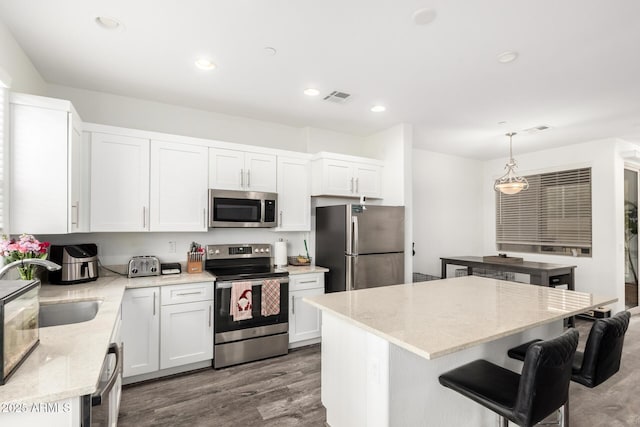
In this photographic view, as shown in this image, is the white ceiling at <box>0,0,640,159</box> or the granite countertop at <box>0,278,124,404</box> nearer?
the granite countertop at <box>0,278,124,404</box>

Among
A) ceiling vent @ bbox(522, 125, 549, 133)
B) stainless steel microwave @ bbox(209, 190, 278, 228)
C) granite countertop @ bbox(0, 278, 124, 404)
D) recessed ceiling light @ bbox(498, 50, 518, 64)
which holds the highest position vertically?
recessed ceiling light @ bbox(498, 50, 518, 64)

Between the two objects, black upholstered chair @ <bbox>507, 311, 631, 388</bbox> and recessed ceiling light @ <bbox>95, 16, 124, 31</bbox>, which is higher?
recessed ceiling light @ <bbox>95, 16, 124, 31</bbox>

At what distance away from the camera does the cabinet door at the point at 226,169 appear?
3.44 meters

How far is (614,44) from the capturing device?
7.56ft

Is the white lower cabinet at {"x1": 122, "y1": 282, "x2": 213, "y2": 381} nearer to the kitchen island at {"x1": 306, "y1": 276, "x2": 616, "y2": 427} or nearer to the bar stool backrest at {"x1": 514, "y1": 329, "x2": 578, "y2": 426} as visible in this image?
the kitchen island at {"x1": 306, "y1": 276, "x2": 616, "y2": 427}

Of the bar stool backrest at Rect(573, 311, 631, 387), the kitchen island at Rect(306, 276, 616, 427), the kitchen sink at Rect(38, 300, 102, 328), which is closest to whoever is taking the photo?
the kitchen island at Rect(306, 276, 616, 427)

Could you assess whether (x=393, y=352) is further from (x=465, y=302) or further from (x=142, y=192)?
(x=142, y=192)

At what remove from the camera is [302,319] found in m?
3.66

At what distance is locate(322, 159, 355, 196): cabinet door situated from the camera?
3973 millimetres

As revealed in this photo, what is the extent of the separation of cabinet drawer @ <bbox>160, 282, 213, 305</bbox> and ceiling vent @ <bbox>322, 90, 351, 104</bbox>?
2.12 meters

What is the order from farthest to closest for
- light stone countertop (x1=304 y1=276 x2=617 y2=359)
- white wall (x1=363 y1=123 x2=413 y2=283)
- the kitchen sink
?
white wall (x1=363 y1=123 x2=413 y2=283) < the kitchen sink < light stone countertop (x1=304 y1=276 x2=617 y2=359)

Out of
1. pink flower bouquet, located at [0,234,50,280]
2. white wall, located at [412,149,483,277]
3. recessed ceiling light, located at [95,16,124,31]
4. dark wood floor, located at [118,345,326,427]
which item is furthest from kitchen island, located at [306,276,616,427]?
white wall, located at [412,149,483,277]

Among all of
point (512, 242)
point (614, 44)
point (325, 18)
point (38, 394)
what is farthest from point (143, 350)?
point (512, 242)

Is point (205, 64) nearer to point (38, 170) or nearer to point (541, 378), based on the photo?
point (38, 170)
